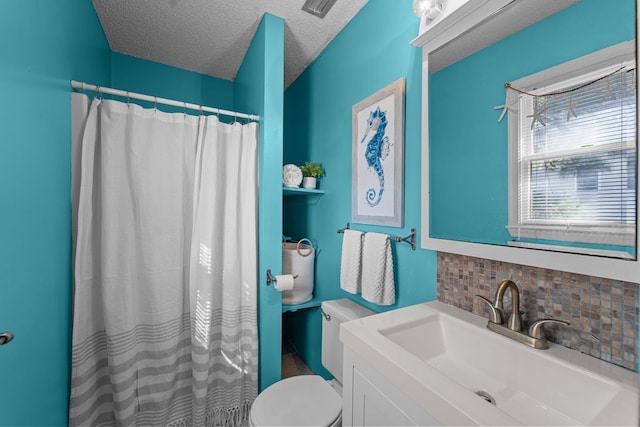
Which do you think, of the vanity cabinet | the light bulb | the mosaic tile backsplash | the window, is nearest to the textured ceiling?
the light bulb

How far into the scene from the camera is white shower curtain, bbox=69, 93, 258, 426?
133 cm

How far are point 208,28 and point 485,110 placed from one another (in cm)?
187

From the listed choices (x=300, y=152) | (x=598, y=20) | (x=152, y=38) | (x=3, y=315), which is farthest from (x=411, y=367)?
(x=152, y=38)

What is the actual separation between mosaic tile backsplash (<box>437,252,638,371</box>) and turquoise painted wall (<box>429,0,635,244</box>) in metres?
0.14

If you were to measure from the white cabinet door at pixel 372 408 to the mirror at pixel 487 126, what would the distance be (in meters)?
0.56

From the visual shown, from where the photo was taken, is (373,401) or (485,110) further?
(485,110)

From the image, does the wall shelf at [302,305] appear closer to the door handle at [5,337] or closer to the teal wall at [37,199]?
the teal wall at [37,199]

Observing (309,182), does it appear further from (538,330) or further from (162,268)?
(538,330)

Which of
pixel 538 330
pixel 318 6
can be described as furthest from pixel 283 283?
pixel 318 6

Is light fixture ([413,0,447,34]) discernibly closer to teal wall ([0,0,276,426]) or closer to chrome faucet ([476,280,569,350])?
chrome faucet ([476,280,569,350])

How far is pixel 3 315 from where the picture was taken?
0.74 m

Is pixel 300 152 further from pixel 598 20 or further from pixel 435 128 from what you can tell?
pixel 598 20

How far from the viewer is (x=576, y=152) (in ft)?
2.31

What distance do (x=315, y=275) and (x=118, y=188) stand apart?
1391mm
